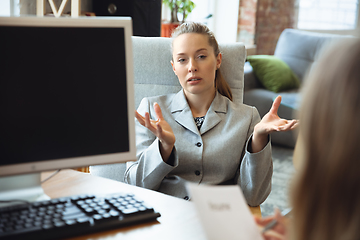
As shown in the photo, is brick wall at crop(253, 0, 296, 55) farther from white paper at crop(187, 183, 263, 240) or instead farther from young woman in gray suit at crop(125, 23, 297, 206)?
white paper at crop(187, 183, 263, 240)

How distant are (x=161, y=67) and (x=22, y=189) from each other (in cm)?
84

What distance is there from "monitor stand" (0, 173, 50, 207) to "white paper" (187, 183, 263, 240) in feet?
1.61

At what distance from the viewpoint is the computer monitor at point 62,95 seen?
2.75 feet

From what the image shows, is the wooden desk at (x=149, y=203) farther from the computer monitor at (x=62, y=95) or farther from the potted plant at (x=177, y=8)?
the potted plant at (x=177, y=8)

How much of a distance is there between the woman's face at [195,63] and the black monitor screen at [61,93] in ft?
1.85

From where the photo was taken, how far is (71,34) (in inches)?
34.5

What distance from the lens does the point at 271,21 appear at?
475 centimetres

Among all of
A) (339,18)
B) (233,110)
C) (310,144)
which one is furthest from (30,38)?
(339,18)

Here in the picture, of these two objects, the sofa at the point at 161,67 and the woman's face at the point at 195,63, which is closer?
the woman's face at the point at 195,63

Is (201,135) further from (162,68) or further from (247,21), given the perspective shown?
(247,21)

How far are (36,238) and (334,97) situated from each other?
0.59 metres

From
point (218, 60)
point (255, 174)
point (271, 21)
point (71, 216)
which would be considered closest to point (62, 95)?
point (71, 216)

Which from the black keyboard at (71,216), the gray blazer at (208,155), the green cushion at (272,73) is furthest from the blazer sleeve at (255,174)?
the green cushion at (272,73)

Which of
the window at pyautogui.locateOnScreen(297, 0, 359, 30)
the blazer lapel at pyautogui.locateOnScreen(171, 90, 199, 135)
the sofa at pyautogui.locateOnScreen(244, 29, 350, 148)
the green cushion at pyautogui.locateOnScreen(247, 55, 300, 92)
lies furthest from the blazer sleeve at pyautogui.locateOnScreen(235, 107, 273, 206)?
the window at pyautogui.locateOnScreen(297, 0, 359, 30)
